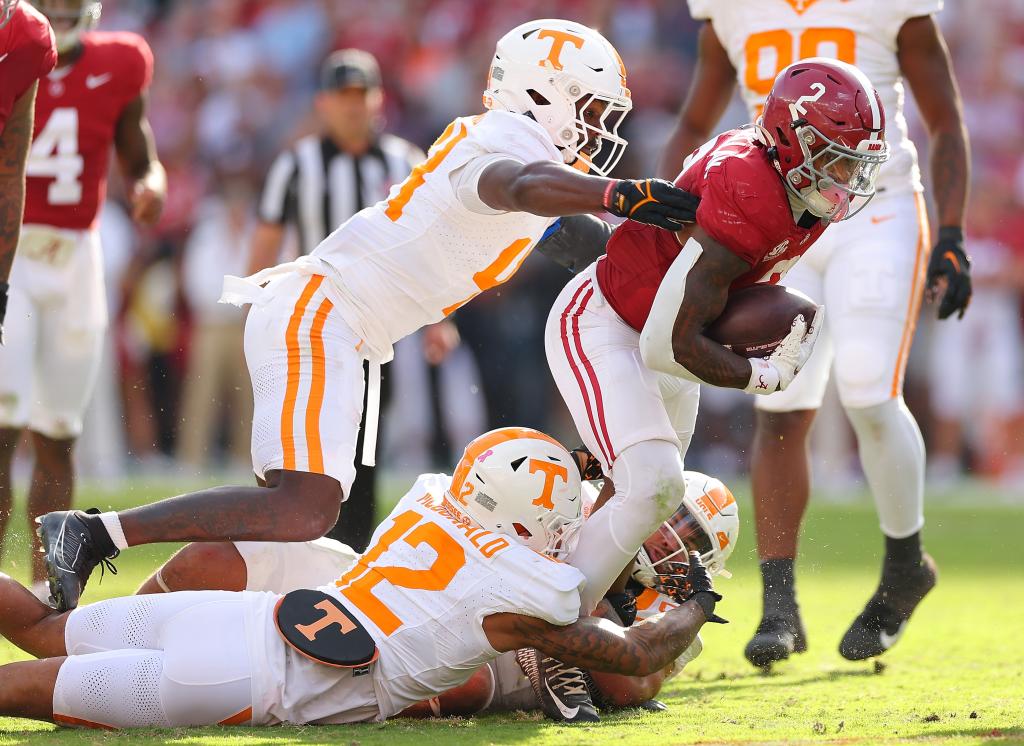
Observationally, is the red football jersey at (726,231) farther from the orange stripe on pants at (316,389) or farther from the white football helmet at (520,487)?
the orange stripe on pants at (316,389)

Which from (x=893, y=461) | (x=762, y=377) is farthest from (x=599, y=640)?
(x=893, y=461)

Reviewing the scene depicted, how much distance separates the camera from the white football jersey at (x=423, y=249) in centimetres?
445

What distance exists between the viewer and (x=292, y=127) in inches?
469

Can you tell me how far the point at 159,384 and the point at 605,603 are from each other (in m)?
7.82

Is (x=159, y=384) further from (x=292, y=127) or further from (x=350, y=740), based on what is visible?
(x=350, y=740)

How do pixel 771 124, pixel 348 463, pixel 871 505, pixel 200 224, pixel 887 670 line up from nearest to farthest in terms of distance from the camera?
pixel 771 124 → pixel 348 463 → pixel 887 670 → pixel 871 505 → pixel 200 224

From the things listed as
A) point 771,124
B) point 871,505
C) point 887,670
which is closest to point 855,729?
point 887,670

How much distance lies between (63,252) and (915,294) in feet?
9.94

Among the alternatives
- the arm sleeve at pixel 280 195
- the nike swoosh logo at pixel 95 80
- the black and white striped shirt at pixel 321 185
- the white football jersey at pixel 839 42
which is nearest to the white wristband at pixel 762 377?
the white football jersey at pixel 839 42

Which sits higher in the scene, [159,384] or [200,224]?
[200,224]

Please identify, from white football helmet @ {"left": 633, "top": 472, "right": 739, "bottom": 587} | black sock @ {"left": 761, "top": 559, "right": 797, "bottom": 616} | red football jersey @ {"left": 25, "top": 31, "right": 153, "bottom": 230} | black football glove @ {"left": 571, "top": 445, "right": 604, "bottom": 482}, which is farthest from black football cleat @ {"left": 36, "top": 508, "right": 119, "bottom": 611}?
black sock @ {"left": 761, "top": 559, "right": 797, "bottom": 616}

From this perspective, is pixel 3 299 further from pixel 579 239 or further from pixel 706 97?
pixel 706 97

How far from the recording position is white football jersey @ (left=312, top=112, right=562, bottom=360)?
14.6 ft

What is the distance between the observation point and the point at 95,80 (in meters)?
5.89
